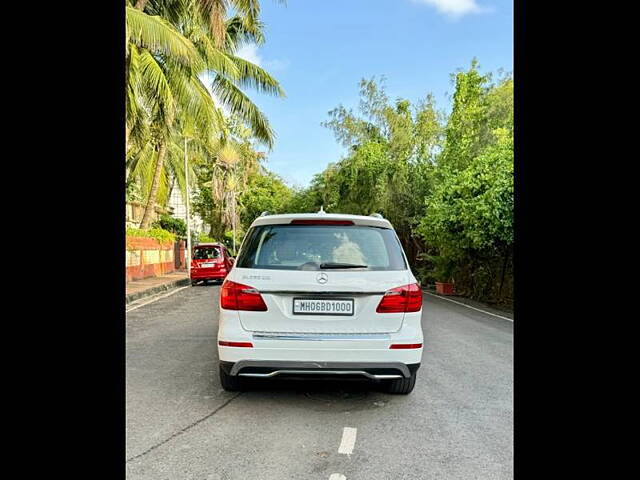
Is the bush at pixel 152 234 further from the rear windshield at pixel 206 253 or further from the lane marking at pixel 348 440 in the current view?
the lane marking at pixel 348 440

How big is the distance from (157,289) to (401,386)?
1440cm

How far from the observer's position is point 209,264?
21031 millimetres

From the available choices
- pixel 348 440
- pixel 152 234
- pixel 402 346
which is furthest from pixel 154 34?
pixel 348 440

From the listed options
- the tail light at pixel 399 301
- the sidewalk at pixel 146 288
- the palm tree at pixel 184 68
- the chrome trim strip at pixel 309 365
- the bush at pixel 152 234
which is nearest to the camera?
the chrome trim strip at pixel 309 365

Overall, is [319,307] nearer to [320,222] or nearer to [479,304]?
[320,222]

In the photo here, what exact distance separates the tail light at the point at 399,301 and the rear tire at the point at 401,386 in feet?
3.02

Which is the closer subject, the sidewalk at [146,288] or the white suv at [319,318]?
the white suv at [319,318]

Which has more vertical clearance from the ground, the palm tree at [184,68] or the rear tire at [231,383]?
the palm tree at [184,68]

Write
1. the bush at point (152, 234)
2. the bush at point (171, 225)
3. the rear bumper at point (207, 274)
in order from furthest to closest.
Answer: the bush at point (171, 225) → the bush at point (152, 234) → the rear bumper at point (207, 274)

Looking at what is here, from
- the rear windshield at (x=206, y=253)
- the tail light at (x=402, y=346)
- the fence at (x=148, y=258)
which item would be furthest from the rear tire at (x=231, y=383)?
the rear windshield at (x=206, y=253)

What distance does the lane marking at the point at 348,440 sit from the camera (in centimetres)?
380

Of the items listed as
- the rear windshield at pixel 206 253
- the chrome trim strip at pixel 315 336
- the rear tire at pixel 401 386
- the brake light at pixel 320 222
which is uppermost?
the brake light at pixel 320 222
